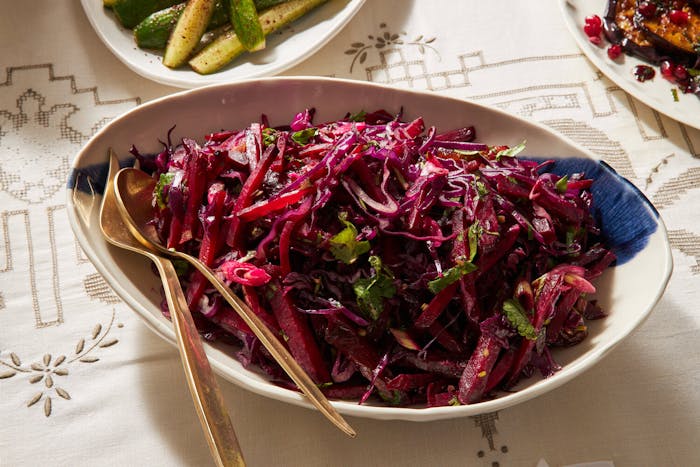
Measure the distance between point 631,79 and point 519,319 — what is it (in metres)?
1.38

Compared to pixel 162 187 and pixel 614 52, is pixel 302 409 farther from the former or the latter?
pixel 614 52

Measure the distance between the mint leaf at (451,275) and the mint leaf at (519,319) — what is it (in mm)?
142

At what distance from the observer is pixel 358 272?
1611 millimetres

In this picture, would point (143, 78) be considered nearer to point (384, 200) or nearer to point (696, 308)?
point (384, 200)

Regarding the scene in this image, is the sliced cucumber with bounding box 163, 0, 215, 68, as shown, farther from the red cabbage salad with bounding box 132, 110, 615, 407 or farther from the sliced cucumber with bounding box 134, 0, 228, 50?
the red cabbage salad with bounding box 132, 110, 615, 407

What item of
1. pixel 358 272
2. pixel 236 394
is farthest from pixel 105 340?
pixel 358 272

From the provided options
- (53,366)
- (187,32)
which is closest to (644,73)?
(187,32)

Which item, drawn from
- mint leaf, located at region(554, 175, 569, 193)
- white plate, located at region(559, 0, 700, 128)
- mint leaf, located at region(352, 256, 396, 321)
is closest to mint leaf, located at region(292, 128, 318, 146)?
mint leaf, located at region(352, 256, 396, 321)

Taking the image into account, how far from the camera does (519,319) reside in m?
1.58

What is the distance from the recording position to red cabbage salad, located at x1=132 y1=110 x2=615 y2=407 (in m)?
1.60

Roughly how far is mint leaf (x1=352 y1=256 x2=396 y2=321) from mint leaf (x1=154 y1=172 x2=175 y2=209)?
24.8 inches

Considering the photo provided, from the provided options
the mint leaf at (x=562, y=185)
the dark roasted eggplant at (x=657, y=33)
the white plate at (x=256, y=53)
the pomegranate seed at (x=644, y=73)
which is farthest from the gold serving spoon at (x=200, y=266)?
the dark roasted eggplant at (x=657, y=33)

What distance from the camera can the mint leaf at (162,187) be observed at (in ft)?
5.97

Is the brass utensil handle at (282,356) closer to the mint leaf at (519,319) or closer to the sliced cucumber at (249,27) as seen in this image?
the mint leaf at (519,319)
